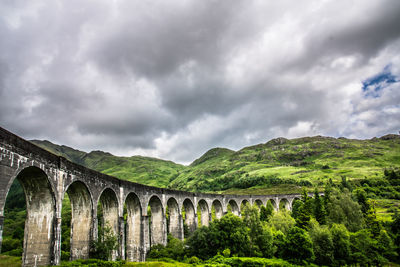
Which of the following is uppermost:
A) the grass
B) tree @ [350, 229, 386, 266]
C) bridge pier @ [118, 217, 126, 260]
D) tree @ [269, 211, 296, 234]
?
bridge pier @ [118, 217, 126, 260]

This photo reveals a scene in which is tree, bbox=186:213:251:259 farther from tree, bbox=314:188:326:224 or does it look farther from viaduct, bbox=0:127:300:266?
tree, bbox=314:188:326:224

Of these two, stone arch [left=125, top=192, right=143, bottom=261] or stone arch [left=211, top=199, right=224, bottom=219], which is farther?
stone arch [left=211, top=199, right=224, bottom=219]

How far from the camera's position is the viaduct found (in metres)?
18.3

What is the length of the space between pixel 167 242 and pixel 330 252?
27806 mm

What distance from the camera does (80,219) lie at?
26688 millimetres

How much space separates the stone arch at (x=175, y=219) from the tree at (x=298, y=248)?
19.4m

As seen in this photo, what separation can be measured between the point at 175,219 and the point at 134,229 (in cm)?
1250

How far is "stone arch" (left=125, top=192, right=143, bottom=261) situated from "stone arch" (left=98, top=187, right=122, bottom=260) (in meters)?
3.85

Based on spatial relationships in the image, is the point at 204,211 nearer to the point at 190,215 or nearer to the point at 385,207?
the point at 190,215

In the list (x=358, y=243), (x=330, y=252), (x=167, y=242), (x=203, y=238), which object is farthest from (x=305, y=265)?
(x=167, y=242)

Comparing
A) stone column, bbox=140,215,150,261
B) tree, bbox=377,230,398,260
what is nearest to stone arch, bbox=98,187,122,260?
stone column, bbox=140,215,150,261

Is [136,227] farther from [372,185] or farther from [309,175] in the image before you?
[309,175]

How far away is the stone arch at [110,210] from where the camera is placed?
1228 inches

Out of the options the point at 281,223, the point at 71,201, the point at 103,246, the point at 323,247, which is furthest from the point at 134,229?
the point at 323,247
